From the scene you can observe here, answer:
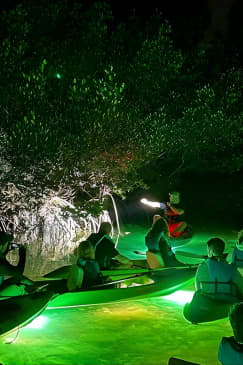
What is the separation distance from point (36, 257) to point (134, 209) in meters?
11.8

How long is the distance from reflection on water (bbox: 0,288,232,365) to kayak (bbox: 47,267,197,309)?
238 mm

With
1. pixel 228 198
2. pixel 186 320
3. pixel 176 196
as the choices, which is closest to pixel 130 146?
pixel 176 196

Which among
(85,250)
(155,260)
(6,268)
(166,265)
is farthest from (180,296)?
(6,268)

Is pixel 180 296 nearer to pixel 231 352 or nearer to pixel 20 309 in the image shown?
pixel 20 309

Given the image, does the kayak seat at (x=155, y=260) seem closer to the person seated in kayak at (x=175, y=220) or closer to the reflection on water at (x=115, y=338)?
the reflection on water at (x=115, y=338)

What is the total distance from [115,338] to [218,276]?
1640 millimetres

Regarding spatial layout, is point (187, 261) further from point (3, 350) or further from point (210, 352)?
point (3, 350)

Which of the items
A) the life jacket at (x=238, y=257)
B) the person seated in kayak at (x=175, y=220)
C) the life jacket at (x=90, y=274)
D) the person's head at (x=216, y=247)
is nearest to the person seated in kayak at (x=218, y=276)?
the person's head at (x=216, y=247)

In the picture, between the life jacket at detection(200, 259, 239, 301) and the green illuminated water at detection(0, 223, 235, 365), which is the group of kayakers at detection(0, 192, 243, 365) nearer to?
the life jacket at detection(200, 259, 239, 301)

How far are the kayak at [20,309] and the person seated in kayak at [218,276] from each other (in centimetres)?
226

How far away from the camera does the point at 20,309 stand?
6.12m

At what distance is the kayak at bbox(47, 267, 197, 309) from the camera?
6.86 meters

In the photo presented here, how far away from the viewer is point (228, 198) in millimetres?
30891

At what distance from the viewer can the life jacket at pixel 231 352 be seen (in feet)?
10.6
